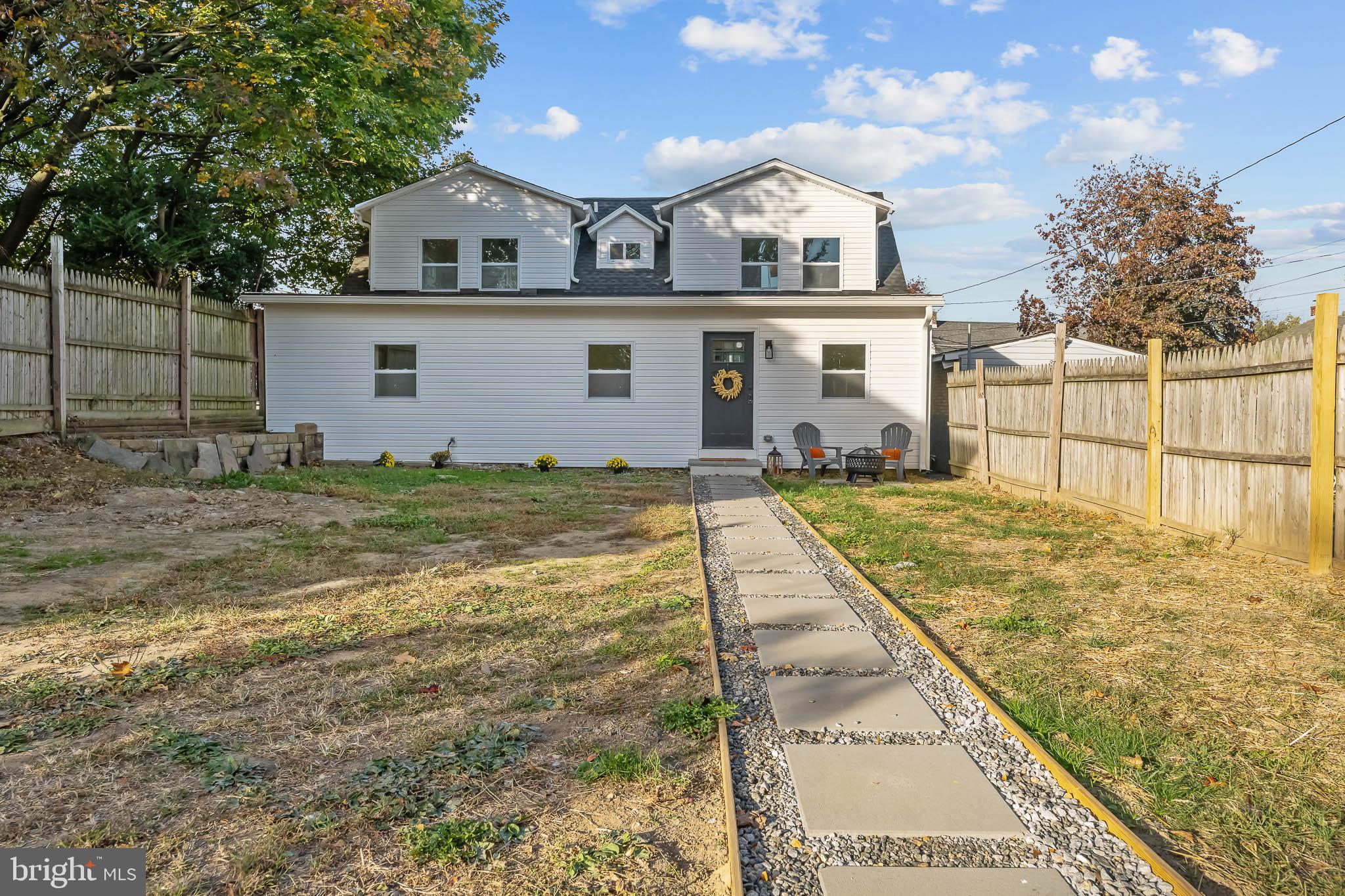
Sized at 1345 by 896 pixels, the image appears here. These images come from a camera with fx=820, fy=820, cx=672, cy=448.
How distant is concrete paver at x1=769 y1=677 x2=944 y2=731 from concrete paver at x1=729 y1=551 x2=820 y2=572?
7.83ft

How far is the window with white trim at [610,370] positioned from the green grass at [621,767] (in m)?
12.7

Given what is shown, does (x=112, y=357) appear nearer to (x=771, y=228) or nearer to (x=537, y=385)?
(x=537, y=385)

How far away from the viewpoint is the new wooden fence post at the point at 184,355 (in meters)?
12.3

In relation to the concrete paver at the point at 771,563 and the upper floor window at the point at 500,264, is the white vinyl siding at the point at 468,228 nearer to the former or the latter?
the upper floor window at the point at 500,264

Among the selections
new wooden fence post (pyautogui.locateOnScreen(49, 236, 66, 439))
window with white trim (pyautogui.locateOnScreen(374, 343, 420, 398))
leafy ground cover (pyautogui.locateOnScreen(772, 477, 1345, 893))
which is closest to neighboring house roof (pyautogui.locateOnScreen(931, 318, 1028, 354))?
window with white trim (pyautogui.locateOnScreen(374, 343, 420, 398))

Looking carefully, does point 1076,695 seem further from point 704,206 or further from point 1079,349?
point 1079,349

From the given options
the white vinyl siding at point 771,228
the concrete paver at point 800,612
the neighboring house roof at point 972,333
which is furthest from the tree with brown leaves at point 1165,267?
the concrete paver at point 800,612

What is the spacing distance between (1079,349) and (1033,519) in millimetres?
9590

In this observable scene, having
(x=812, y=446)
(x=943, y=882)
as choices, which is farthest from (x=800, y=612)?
(x=812, y=446)

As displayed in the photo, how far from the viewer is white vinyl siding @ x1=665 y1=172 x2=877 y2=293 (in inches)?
595

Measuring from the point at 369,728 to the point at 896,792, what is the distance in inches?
72.9

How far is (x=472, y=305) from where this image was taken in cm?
1486

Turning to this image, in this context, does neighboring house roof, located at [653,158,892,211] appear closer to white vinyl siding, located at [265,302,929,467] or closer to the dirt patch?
white vinyl siding, located at [265,302,929,467]

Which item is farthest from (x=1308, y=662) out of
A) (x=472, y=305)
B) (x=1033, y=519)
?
(x=472, y=305)
